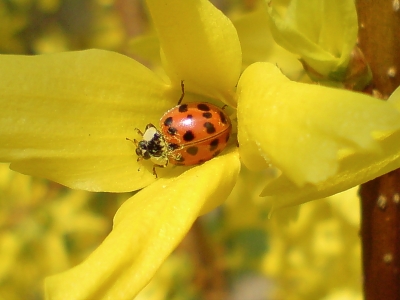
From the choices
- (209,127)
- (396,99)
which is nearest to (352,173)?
(396,99)

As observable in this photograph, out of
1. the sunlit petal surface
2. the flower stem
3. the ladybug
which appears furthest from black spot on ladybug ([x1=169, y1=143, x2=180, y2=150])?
the flower stem

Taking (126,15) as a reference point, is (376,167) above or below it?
above

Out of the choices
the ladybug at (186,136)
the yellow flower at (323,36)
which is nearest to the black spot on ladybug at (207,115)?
the ladybug at (186,136)

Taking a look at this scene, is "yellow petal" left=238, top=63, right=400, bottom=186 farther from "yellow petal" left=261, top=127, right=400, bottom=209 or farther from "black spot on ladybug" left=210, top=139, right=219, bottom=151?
"black spot on ladybug" left=210, top=139, right=219, bottom=151

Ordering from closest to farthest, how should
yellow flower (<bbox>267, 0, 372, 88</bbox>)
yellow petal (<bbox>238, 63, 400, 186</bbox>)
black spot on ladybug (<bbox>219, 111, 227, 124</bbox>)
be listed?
1. yellow petal (<bbox>238, 63, 400, 186</bbox>)
2. yellow flower (<bbox>267, 0, 372, 88</bbox>)
3. black spot on ladybug (<bbox>219, 111, 227, 124</bbox>)

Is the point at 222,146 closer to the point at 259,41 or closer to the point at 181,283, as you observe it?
the point at 259,41

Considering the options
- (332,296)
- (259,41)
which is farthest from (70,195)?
A: (259,41)

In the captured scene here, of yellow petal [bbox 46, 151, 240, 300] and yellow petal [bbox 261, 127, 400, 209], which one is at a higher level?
yellow petal [bbox 261, 127, 400, 209]
